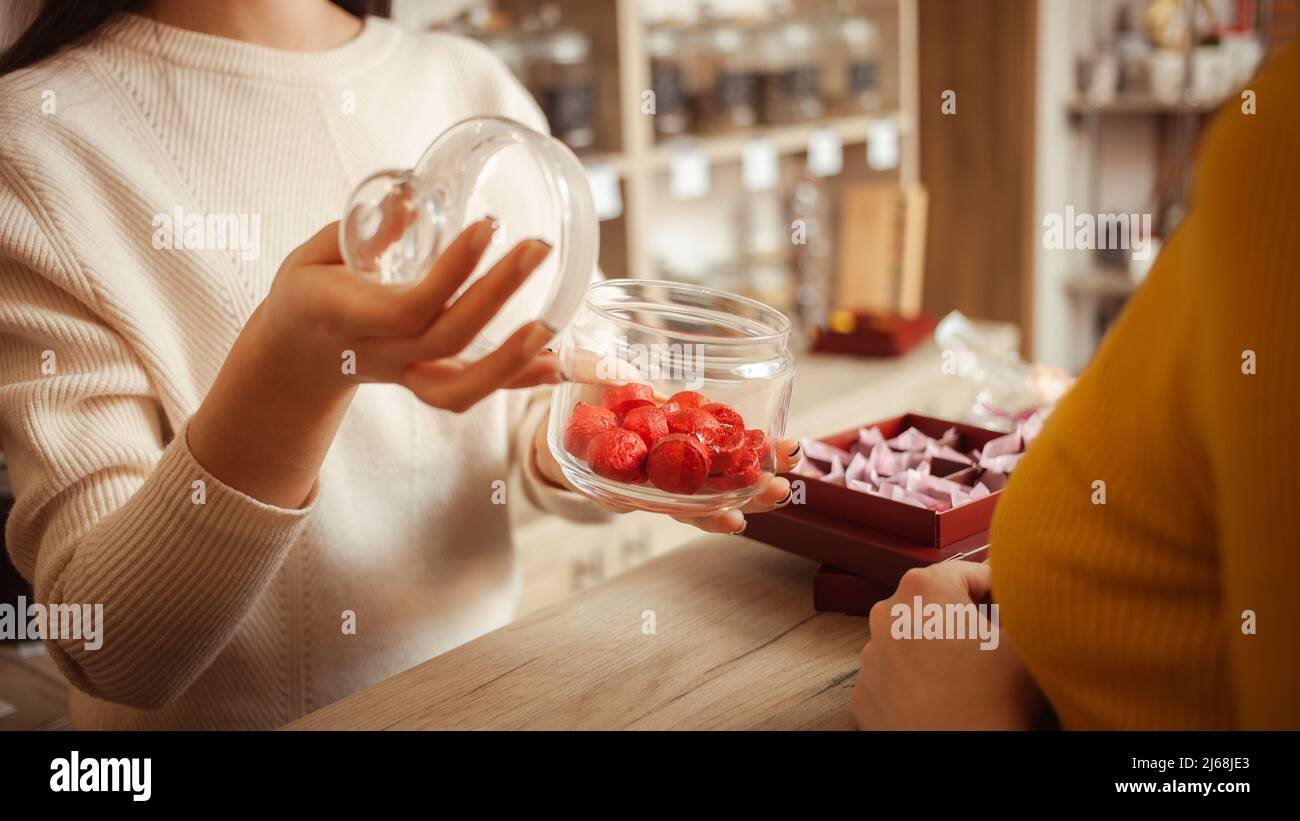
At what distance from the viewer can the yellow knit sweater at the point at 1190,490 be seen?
1.31ft

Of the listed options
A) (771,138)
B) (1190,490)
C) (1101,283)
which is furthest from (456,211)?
(1101,283)

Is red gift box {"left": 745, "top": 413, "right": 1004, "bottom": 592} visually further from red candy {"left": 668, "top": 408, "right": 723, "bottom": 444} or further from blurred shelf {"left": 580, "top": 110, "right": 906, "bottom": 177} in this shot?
A: blurred shelf {"left": 580, "top": 110, "right": 906, "bottom": 177}

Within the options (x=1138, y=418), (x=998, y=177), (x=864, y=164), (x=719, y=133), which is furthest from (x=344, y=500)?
(x=998, y=177)

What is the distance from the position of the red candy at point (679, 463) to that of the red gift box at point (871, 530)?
0.60ft

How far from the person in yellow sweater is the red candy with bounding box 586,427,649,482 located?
0.78ft

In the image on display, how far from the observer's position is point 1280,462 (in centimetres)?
40

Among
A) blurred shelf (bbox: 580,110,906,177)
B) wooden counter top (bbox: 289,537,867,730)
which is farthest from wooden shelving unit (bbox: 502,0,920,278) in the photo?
wooden counter top (bbox: 289,537,867,730)

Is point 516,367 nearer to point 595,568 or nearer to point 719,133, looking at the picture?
point 595,568

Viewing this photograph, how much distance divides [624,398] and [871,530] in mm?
240

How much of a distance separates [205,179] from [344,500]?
0.31 metres

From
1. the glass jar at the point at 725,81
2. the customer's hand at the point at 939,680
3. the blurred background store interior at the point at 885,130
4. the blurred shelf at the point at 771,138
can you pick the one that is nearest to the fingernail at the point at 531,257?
the customer's hand at the point at 939,680

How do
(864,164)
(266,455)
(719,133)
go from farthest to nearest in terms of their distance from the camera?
(864,164) < (719,133) < (266,455)

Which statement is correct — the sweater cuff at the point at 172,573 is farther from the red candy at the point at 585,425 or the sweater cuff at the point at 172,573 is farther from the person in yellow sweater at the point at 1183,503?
the person in yellow sweater at the point at 1183,503
